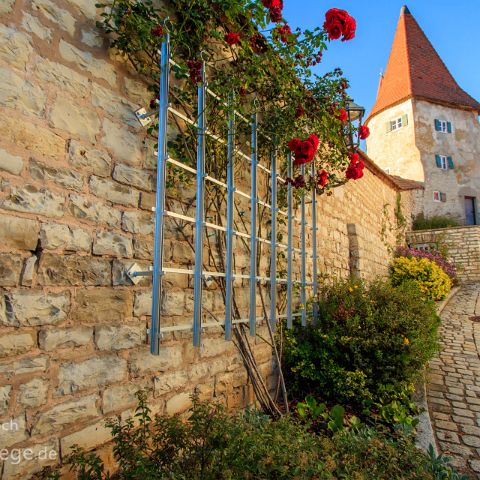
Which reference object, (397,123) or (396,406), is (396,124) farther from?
(396,406)

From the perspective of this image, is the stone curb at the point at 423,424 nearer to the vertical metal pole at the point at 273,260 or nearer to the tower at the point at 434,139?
the vertical metal pole at the point at 273,260

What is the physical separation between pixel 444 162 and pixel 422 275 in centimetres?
1346

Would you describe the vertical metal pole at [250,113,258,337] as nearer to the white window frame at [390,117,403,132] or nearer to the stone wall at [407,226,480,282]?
the stone wall at [407,226,480,282]

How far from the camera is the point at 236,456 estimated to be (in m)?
1.67

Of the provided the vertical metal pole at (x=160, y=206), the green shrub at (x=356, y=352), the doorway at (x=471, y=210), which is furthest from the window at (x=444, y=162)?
the vertical metal pole at (x=160, y=206)

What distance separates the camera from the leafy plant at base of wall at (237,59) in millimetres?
2094

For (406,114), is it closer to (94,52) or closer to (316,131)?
(316,131)

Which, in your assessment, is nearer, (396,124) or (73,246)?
(73,246)

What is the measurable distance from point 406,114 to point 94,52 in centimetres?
2150

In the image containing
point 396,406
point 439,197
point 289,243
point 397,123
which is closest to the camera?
point 396,406

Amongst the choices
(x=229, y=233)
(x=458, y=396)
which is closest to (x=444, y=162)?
(x=458, y=396)

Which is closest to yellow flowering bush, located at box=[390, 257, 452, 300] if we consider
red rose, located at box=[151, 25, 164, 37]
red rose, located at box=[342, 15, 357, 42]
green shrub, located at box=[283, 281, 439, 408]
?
green shrub, located at box=[283, 281, 439, 408]

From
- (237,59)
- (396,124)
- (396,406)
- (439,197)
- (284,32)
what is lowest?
(396,406)

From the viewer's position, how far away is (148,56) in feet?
7.40
